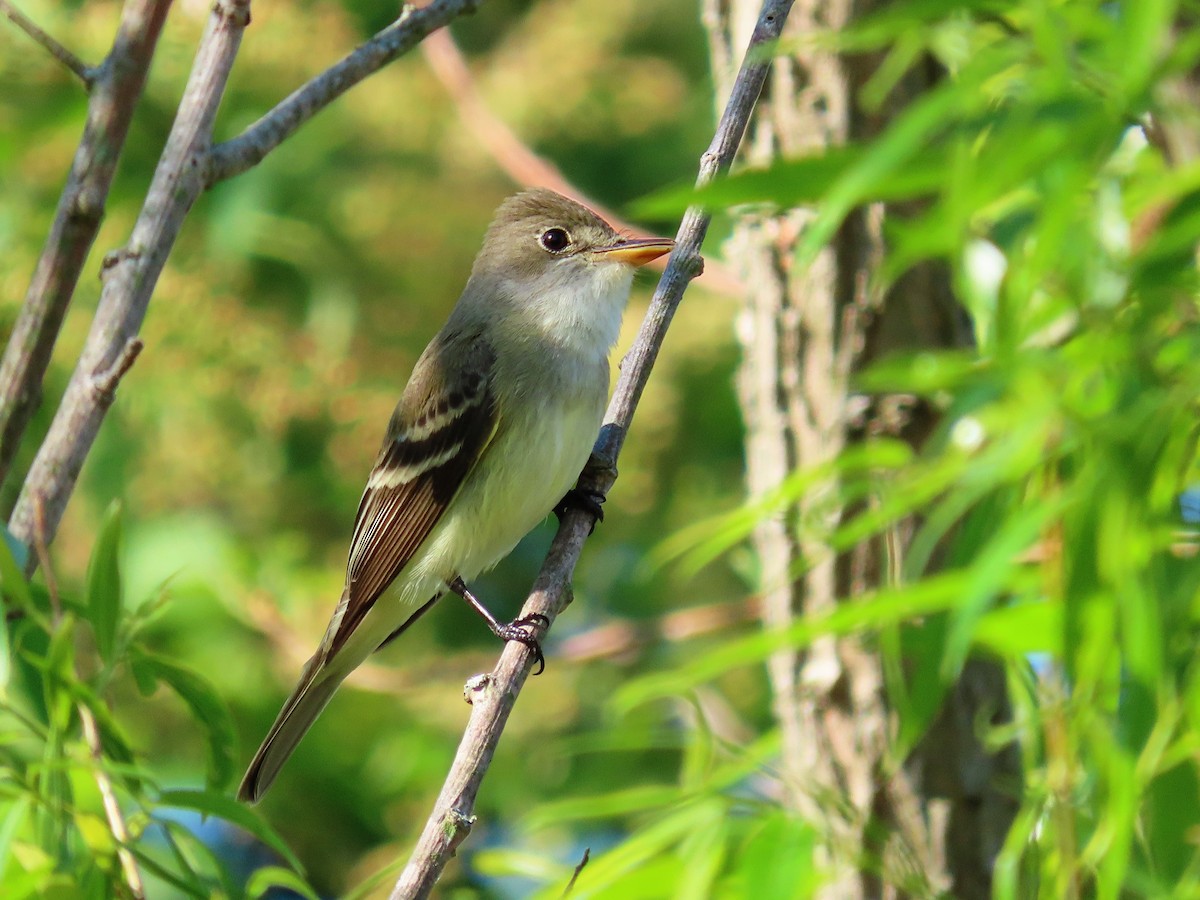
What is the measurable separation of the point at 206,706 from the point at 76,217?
75 cm

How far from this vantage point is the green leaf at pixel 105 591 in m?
2.04

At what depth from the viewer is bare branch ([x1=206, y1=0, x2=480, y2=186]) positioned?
2.34 m

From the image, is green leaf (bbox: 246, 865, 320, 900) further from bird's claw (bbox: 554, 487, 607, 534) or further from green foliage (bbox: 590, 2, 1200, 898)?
bird's claw (bbox: 554, 487, 607, 534)

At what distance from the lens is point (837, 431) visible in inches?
147

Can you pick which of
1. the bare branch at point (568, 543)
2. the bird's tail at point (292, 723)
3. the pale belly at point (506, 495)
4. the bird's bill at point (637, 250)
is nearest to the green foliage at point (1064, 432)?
the bare branch at point (568, 543)

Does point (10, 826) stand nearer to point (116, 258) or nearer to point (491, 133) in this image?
point (116, 258)

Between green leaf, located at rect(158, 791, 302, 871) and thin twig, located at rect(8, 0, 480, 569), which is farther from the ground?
thin twig, located at rect(8, 0, 480, 569)

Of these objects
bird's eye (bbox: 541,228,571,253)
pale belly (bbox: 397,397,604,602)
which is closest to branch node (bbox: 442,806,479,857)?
pale belly (bbox: 397,397,604,602)

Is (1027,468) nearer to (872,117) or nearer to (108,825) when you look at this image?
(108,825)

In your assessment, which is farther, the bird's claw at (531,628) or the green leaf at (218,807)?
the bird's claw at (531,628)

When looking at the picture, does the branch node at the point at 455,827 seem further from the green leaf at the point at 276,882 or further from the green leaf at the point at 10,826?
the green leaf at the point at 10,826

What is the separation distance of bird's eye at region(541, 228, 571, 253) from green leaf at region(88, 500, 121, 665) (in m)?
2.52

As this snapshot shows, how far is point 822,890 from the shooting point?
3510 mm

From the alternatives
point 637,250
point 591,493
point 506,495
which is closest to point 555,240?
point 637,250
